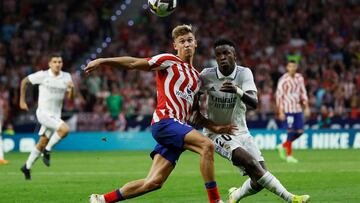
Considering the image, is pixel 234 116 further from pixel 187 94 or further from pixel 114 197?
pixel 114 197

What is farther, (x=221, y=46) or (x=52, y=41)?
(x=52, y=41)

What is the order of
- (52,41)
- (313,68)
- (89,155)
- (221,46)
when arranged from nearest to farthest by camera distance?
(221,46) → (89,155) → (313,68) → (52,41)

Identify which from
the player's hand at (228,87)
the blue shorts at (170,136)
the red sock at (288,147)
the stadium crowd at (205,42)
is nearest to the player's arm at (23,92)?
the red sock at (288,147)

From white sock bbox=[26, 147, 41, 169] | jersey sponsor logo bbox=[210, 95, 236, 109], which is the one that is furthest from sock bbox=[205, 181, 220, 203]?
white sock bbox=[26, 147, 41, 169]

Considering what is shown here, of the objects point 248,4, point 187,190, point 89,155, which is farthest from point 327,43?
point 187,190

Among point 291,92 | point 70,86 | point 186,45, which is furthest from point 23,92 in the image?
point 186,45

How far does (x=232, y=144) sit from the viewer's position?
10.8m

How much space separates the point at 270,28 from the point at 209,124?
24385 millimetres

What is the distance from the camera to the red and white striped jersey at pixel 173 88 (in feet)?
34.1

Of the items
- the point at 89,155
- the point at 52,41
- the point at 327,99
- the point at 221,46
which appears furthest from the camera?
the point at 52,41

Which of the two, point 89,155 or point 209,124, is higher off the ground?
point 209,124

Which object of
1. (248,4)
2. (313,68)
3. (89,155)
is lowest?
(89,155)

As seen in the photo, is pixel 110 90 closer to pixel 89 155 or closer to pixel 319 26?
pixel 89 155

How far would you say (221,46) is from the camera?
10.7m
